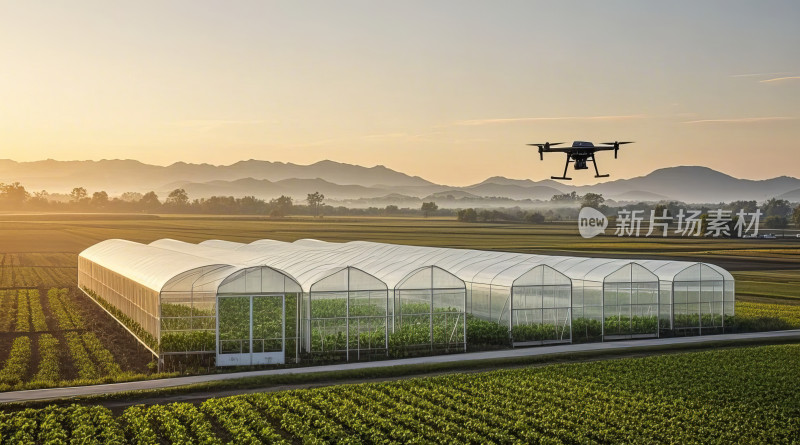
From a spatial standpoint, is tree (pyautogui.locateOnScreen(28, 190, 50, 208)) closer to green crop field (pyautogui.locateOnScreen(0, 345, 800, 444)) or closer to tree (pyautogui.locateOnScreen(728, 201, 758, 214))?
tree (pyautogui.locateOnScreen(728, 201, 758, 214))

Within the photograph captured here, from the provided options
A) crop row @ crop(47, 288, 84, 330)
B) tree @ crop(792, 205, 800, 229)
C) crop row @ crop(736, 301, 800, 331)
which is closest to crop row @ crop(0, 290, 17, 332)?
crop row @ crop(47, 288, 84, 330)

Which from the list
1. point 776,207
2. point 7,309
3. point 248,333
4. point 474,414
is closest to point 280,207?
point 776,207

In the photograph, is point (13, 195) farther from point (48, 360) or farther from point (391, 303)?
point (391, 303)

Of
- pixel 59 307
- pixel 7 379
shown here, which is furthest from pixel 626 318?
pixel 59 307

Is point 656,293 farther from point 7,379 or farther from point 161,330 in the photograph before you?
point 7,379

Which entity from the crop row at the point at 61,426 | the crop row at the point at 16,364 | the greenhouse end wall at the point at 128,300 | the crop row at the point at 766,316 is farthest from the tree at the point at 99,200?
the crop row at the point at 61,426
